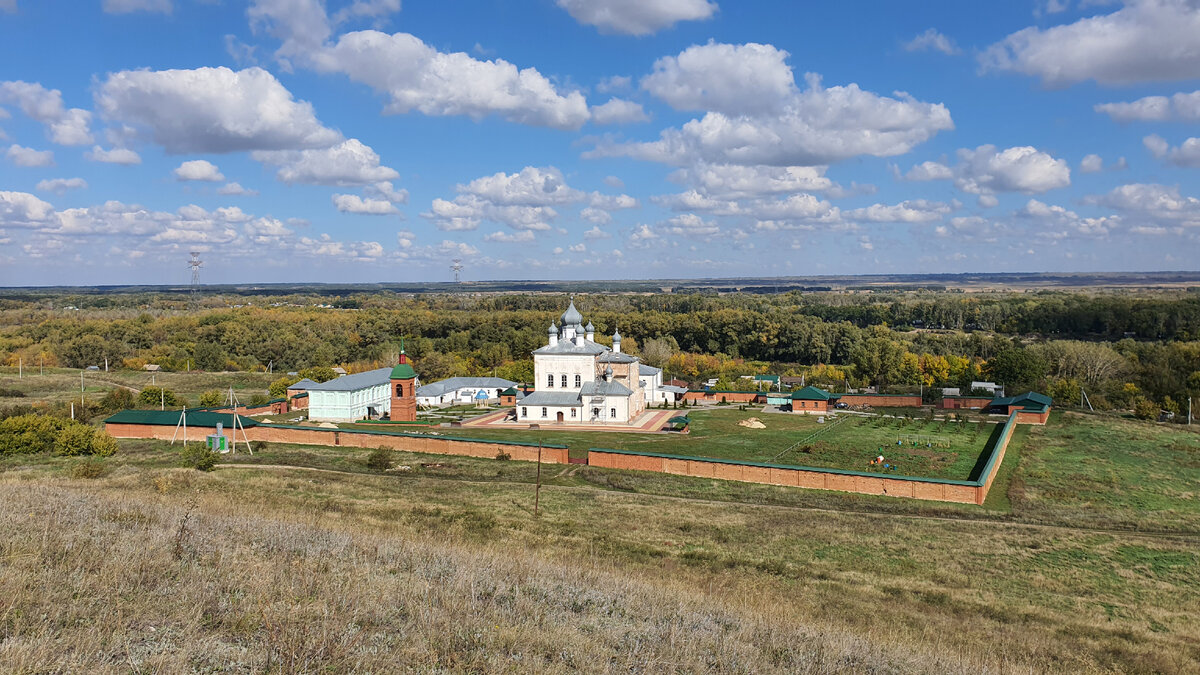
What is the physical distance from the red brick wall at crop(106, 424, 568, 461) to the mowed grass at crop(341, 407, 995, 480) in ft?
7.69

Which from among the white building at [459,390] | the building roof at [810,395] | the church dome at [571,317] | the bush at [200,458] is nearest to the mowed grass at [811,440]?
the building roof at [810,395]

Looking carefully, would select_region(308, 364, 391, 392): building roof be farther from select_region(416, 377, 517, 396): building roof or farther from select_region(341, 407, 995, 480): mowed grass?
select_region(341, 407, 995, 480): mowed grass

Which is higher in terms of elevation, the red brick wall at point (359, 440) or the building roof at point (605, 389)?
the building roof at point (605, 389)

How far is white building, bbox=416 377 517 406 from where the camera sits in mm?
48656

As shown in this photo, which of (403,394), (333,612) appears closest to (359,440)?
(403,394)

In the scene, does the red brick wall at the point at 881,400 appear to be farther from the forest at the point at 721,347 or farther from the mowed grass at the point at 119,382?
the mowed grass at the point at 119,382

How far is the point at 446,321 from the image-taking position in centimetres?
8431

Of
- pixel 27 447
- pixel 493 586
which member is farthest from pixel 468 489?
pixel 27 447

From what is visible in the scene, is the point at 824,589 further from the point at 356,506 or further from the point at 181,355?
the point at 181,355

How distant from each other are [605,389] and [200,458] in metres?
20.8

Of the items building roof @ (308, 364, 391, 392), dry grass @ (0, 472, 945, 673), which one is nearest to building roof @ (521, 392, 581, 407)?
building roof @ (308, 364, 391, 392)

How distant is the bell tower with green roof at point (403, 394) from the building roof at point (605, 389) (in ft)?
31.7

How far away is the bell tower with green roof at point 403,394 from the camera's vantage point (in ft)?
134

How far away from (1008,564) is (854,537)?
364 centimetres
